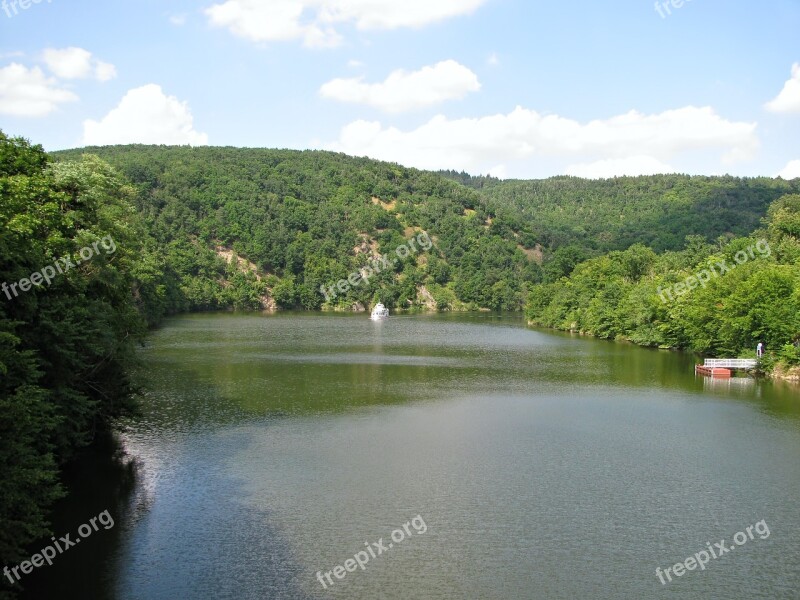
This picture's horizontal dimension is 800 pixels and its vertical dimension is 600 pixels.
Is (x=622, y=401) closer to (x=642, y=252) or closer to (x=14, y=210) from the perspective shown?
(x=14, y=210)

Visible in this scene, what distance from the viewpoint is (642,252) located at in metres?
97.1

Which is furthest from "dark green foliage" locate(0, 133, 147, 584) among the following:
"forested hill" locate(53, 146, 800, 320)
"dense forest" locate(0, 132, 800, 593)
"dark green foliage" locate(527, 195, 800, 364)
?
"forested hill" locate(53, 146, 800, 320)

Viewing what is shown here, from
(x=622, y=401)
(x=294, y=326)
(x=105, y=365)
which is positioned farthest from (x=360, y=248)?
(x=105, y=365)

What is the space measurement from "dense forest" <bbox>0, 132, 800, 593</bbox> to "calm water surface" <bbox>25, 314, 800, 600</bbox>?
11.5 feet

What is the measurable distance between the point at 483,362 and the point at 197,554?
40.8 metres

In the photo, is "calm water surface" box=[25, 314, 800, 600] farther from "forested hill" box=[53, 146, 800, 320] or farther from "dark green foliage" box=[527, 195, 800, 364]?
"forested hill" box=[53, 146, 800, 320]

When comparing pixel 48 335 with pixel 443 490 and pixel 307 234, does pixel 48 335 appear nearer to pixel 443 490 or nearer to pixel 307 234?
pixel 443 490

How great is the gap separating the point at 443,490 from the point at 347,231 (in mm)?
153556

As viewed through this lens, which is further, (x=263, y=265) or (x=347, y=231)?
(x=347, y=231)

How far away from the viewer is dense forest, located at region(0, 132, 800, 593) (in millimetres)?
22141

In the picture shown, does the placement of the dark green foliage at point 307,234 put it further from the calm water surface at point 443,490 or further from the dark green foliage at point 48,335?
the dark green foliage at point 48,335

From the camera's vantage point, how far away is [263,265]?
160125 mm

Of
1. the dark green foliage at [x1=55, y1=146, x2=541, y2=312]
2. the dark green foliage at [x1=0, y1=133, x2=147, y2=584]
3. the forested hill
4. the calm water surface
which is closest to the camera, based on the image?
the dark green foliage at [x1=0, y1=133, x2=147, y2=584]

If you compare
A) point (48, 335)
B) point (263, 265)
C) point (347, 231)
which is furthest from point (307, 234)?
point (48, 335)
